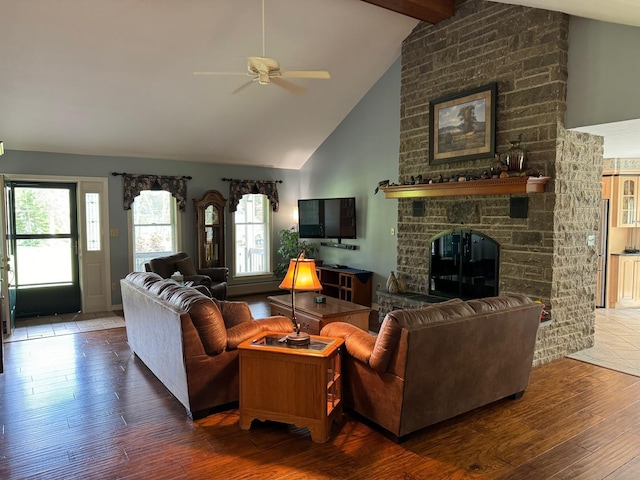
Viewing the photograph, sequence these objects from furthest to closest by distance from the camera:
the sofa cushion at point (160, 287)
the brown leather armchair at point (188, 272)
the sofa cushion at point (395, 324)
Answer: the brown leather armchair at point (188, 272) < the sofa cushion at point (160, 287) < the sofa cushion at point (395, 324)

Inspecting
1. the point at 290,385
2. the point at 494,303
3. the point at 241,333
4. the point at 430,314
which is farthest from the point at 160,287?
the point at 494,303

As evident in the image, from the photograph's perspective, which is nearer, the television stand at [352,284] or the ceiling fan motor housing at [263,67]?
the ceiling fan motor housing at [263,67]

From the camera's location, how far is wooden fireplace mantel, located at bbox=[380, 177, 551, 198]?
4.66 meters

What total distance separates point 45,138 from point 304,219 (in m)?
4.42

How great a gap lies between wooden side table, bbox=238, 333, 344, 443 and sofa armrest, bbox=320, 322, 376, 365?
118 millimetres

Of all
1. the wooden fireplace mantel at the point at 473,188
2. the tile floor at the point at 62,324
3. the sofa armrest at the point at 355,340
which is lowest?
the tile floor at the point at 62,324

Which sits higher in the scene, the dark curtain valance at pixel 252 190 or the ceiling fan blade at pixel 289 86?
the ceiling fan blade at pixel 289 86

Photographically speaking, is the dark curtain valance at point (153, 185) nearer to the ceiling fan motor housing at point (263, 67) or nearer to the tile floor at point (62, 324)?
the tile floor at point (62, 324)

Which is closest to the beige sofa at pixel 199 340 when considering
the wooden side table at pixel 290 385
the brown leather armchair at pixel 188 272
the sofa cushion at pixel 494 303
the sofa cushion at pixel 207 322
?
the sofa cushion at pixel 207 322

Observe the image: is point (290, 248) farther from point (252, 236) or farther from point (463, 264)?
point (463, 264)

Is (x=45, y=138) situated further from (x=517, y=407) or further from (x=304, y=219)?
(x=517, y=407)

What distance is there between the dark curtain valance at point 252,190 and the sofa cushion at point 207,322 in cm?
524

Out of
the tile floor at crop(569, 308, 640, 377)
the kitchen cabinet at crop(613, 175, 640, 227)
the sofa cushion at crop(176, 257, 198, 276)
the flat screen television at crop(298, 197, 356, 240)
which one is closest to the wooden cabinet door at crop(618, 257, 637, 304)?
the tile floor at crop(569, 308, 640, 377)

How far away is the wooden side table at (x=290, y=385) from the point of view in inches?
116
